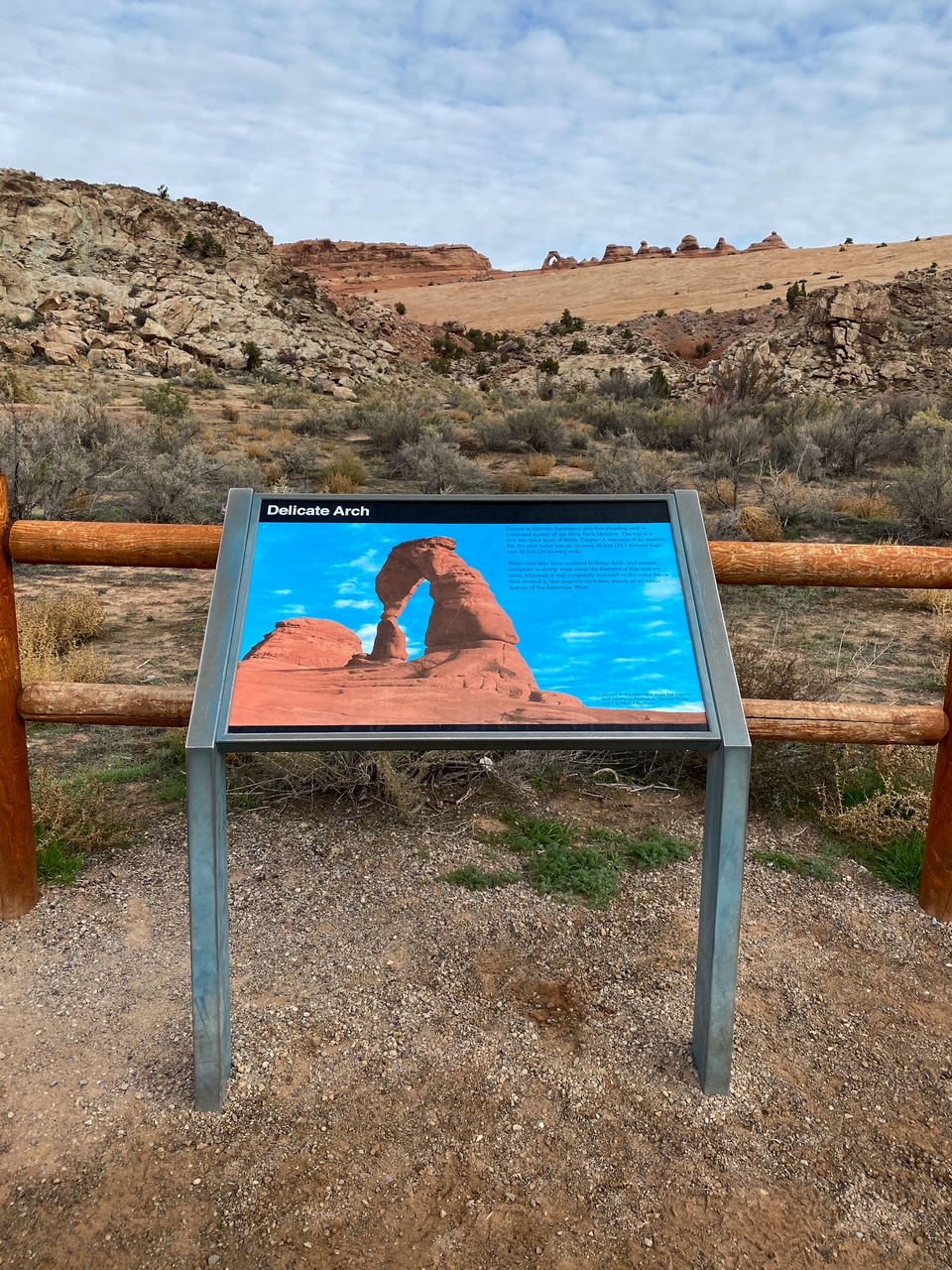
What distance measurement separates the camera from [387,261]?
86.1 meters

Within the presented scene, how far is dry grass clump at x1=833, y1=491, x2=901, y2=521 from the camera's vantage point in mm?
10336

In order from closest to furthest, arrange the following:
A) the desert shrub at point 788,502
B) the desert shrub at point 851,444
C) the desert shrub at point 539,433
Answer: the desert shrub at point 788,502 → the desert shrub at point 851,444 → the desert shrub at point 539,433

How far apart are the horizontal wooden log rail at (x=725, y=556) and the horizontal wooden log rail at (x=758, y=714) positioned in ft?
1.31

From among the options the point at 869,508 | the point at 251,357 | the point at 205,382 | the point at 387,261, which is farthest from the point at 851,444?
the point at 387,261

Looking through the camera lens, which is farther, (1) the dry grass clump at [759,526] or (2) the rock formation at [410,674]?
(1) the dry grass clump at [759,526]

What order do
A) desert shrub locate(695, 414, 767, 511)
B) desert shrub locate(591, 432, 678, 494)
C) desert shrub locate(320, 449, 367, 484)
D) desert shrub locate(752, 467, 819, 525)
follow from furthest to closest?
desert shrub locate(695, 414, 767, 511)
desert shrub locate(320, 449, 367, 484)
desert shrub locate(591, 432, 678, 494)
desert shrub locate(752, 467, 819, 525)

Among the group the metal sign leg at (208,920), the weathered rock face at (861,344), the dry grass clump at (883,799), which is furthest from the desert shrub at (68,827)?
the weathered rock face at (861,344)

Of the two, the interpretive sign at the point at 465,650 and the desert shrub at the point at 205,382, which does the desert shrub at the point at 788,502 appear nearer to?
the interpretive sign at the point at 465,650

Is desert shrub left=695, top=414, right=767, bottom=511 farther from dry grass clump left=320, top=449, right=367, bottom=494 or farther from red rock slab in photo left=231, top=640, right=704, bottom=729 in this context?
red rock slab in photo left=231, top=640, right=704, bottom=729

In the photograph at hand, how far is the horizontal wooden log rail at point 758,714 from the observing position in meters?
2.79

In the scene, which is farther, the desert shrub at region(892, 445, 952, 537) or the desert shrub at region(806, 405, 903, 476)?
the desert shrub at region(806, 405, 903, 476)

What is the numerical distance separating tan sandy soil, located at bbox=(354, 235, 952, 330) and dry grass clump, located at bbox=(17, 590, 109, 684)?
45694 millimetres

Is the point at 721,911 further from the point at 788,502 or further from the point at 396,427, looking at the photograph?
the point at 396,427

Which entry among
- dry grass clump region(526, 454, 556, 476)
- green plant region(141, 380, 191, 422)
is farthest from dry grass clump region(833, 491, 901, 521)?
green plant region(141, 380, 191, 422)
